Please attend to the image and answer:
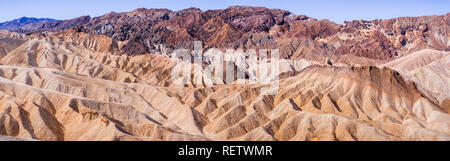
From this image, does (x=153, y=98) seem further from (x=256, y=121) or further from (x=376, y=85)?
(x=376, y=85)

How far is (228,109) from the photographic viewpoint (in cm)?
11438

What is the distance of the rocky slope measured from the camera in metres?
88.7

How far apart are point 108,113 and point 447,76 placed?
95.4 metres

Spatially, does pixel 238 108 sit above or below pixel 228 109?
above

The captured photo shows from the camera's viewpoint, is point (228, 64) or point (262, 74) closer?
point (228, 64)

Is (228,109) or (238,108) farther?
(228,109)

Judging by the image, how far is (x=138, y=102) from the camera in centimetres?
11600

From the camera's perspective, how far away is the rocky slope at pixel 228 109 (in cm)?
8869

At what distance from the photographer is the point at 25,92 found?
102m
